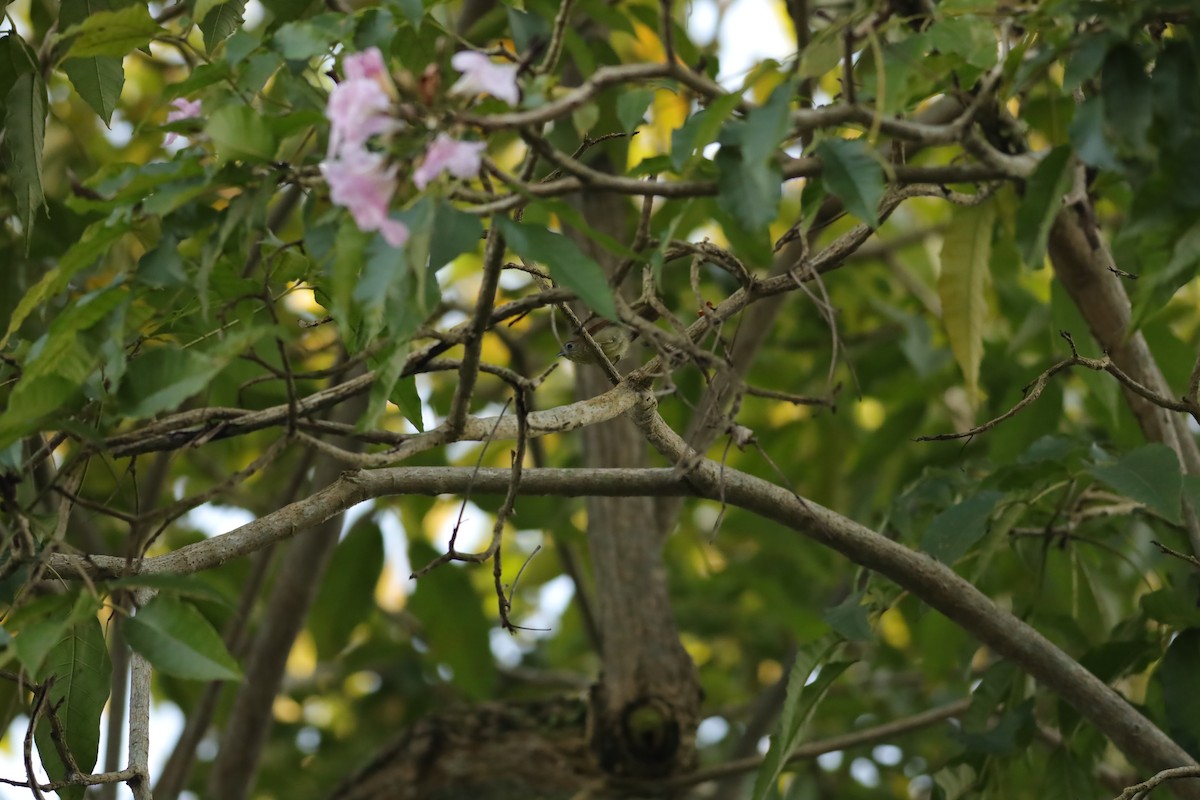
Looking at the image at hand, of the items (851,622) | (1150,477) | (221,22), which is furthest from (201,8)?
(1150,477)

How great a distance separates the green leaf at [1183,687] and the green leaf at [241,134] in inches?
47.8

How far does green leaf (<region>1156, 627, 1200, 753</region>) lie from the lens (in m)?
1.46

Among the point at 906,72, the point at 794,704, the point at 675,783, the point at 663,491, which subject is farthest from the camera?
the point at 675,783

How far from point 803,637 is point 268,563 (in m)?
1.05

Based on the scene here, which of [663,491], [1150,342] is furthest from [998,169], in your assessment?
[1150,342]

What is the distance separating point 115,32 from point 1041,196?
78 centimetres

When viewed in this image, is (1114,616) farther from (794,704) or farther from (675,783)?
(794,704)

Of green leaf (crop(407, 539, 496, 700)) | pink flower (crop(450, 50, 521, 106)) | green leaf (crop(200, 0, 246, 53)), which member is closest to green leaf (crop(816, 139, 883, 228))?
pink flower (crop(450, 50, 521, 106))

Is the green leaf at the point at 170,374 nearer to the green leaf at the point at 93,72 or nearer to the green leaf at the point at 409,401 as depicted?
the green leaf at the point at 409,401

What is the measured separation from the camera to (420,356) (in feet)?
3.75

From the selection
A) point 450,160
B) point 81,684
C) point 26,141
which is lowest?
point 81,684

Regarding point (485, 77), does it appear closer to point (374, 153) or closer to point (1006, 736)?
point (374, 153)

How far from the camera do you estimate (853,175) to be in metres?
0.91

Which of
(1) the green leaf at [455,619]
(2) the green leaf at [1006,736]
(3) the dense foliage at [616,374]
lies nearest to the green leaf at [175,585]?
(3) the dense foliage at [616,374]
